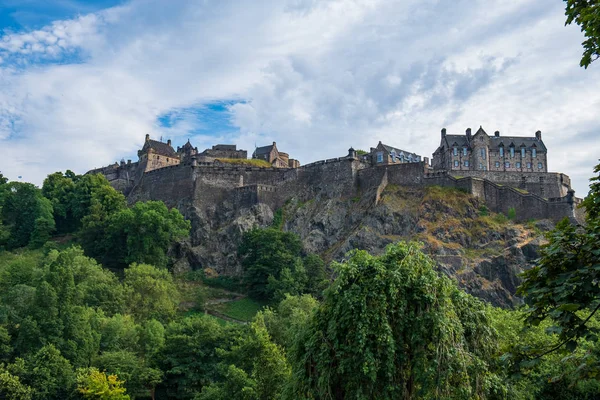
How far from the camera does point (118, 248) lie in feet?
203

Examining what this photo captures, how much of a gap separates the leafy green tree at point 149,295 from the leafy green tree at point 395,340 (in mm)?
33994

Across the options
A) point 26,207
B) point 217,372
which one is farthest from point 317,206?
point 26,207

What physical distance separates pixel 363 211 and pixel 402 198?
4275 mm

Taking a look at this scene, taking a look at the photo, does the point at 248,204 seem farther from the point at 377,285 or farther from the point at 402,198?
the point at 377,285

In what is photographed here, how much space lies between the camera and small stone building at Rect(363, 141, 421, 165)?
6938 centimetres

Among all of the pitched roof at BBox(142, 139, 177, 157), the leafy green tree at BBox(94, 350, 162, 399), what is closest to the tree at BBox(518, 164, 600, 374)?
the leafy green tree at BBox(94, 350, 162, 399)

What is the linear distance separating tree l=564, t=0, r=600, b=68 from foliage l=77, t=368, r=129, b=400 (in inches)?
1257

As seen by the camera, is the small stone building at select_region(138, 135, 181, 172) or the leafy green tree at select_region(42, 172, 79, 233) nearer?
the leafy green tree at select_region(42, 172, 79, 233)

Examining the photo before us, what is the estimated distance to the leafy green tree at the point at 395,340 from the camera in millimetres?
15180

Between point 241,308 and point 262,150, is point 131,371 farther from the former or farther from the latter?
point 262,150

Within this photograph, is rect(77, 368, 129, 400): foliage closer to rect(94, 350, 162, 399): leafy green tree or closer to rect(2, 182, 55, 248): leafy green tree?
rect(94, 350, 162, 399): leafy green tree

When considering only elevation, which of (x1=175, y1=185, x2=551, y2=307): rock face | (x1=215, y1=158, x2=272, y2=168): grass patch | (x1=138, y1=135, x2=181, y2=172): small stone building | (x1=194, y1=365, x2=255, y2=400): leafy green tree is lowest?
(x1=194, y1=365, x2=255, y2=400): leafy green tree

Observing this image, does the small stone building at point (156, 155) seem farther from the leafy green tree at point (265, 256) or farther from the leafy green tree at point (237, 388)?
the leafy green tree at point (237, 388)

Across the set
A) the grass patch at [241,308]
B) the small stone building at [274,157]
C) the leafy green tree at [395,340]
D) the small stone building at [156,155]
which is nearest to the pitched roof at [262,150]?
the small stone building at [274,157]
